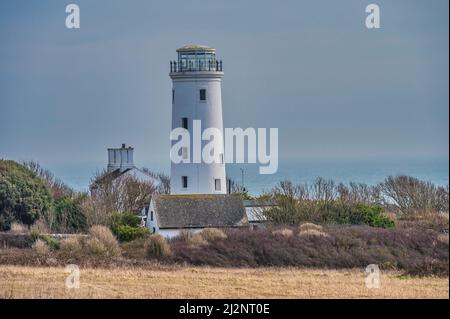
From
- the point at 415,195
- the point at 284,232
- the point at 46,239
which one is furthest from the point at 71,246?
the point at 415,195

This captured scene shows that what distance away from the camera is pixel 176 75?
5647 centimetres

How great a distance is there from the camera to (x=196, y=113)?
184 ft

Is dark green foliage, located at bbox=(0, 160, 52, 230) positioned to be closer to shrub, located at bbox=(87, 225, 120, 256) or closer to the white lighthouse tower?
shrub, located at bbox=(87, 225, 120, 256)

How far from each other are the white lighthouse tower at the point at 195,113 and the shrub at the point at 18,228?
7.74 meters

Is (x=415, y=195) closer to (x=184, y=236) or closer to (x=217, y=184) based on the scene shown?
(x=217, y=184)

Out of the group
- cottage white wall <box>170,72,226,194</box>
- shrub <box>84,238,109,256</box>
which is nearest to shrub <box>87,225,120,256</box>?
shrub <box>84,238,109,256</box>

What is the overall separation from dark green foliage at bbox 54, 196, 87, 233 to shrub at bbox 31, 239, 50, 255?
19.7ft

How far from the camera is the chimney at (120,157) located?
2815 inches

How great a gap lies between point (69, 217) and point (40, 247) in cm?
833

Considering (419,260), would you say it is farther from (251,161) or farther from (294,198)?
(251,161)

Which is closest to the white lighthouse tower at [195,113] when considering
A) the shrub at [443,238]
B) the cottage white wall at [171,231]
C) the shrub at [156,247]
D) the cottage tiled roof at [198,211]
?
the cottage tiled roof at [198,211]

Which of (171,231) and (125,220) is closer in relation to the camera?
(171,231)

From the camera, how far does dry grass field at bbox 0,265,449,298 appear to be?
30.8m
